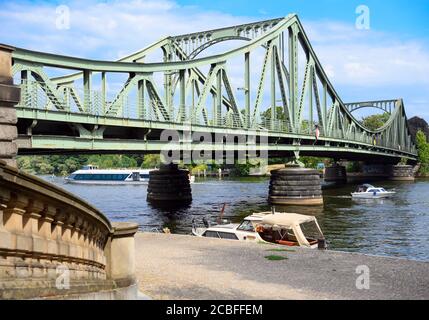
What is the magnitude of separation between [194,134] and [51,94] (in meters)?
15.2

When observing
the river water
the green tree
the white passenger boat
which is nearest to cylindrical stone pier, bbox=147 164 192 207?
the river water

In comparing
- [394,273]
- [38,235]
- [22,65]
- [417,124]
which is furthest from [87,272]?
[417,124]

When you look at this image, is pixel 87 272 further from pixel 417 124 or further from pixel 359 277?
pixel 417 124

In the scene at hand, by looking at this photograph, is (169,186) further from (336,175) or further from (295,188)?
(336,175)

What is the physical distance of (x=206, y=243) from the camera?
20.8 metres

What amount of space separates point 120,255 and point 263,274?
5.62 metres

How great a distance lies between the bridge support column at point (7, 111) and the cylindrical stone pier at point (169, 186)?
1880 inches

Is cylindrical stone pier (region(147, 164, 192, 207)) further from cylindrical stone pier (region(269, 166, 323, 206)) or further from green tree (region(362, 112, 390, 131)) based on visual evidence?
green tree (region(362, 112, 390, 131))

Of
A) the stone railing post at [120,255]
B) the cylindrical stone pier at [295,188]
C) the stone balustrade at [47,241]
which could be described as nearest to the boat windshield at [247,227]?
the stone railing post at [120,255]

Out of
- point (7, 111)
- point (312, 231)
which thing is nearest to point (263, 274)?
point (7, 111)

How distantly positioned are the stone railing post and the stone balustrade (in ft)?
0.55

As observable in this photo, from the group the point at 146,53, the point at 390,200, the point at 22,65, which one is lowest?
the point at 390,200

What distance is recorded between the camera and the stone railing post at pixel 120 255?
10.3 m

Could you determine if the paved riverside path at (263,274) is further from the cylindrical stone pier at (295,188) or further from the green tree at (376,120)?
the green tree at (376,120)
